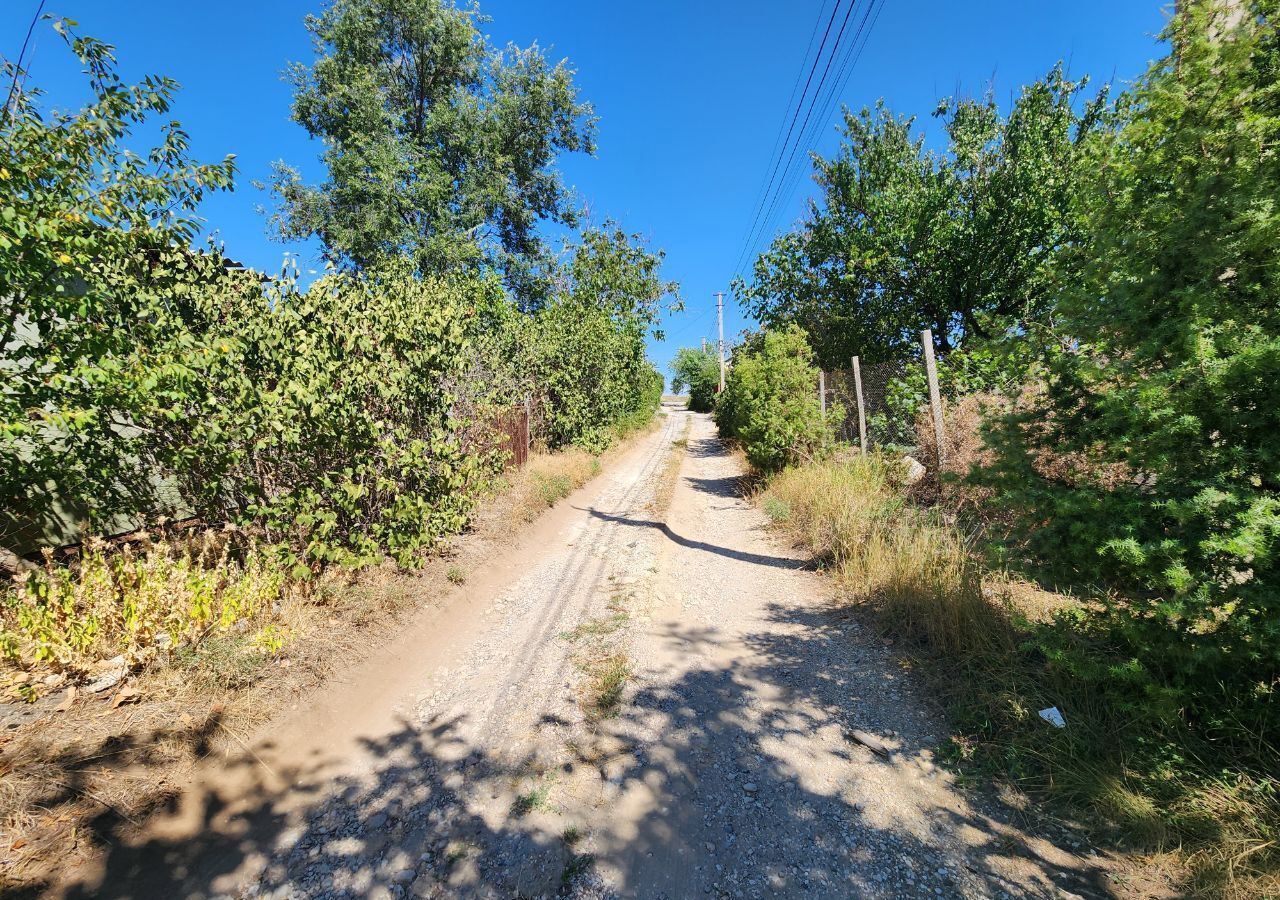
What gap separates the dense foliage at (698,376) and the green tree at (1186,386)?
27.6 m

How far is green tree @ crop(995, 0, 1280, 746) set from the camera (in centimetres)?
194

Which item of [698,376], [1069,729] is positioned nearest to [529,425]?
[1069,729]

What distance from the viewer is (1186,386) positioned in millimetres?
2072

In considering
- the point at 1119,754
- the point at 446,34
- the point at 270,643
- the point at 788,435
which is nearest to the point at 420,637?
the point at 270,643

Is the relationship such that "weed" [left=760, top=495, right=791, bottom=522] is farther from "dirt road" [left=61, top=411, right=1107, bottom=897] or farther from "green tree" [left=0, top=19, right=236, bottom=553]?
"green tree" [left=0, top=19, right=236, bottom=553]

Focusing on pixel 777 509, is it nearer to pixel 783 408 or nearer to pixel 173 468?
pixel 783 408

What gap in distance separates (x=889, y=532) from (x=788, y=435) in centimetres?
412

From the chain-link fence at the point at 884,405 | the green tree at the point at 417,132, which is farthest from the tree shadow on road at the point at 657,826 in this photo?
the green tree at the point at 417,132

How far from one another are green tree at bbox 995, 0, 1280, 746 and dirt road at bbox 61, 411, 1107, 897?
3.56 ft

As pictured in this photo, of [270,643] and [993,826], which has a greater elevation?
[270,643]

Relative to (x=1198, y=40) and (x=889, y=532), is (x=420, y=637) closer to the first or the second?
(x=889, y=532)

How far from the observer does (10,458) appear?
3.11 meters

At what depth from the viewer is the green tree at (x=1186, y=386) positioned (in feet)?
6.36

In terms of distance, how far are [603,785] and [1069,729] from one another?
2445mm
